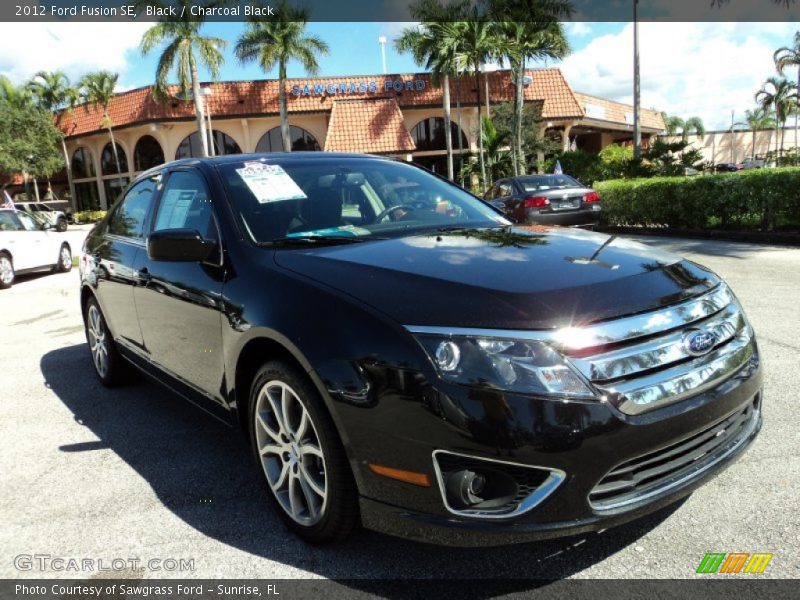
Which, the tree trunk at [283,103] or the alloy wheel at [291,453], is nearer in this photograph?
the alloy wheel at [291,453]

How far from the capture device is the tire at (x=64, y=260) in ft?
47.5

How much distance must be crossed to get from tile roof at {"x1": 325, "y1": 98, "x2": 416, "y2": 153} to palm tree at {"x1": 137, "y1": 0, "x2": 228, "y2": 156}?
6.42 m

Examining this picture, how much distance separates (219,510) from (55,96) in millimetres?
47668

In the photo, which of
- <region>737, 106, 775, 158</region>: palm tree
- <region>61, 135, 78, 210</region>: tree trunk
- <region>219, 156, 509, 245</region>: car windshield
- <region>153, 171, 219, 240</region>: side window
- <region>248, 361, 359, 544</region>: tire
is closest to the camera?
<region>248, 361, 359, 544</region>: tire

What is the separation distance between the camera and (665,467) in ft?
7.14

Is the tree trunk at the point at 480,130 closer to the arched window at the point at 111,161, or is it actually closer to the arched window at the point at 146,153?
the arched window at the point at 146,153

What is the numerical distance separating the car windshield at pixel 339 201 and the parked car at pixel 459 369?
0.03m

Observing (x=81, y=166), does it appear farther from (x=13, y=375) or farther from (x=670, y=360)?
(x=670, y=360)

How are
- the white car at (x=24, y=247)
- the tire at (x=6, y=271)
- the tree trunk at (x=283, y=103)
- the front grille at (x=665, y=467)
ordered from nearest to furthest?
1. the front grille at (x=665, y=467)
2. the tire at (x=6, y=271)
3. the white car at (x=24, y=247)
4. the tree trunk at (x=283, y=103)

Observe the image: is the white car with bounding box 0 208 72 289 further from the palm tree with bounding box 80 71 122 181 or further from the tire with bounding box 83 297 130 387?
the palm tree with bounding box 80 71 122 181

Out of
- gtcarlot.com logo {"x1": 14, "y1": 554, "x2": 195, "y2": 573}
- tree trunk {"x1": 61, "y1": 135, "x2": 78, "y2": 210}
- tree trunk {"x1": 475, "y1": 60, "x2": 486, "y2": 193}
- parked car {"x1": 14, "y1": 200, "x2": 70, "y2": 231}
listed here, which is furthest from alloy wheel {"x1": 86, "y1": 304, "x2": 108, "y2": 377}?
tree trunk {"x1": 61, "y1": 135, "x2": 78, "y2": 210}

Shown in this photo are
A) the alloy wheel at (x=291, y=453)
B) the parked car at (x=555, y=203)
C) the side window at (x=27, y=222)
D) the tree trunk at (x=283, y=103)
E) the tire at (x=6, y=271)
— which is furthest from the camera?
the tree trunk at (x=283, y=103)

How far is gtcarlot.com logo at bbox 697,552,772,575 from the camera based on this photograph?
7.54 feet

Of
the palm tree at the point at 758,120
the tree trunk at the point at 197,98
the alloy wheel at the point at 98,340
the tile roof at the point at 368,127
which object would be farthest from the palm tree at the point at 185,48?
the palm tree at the point at 758,120
